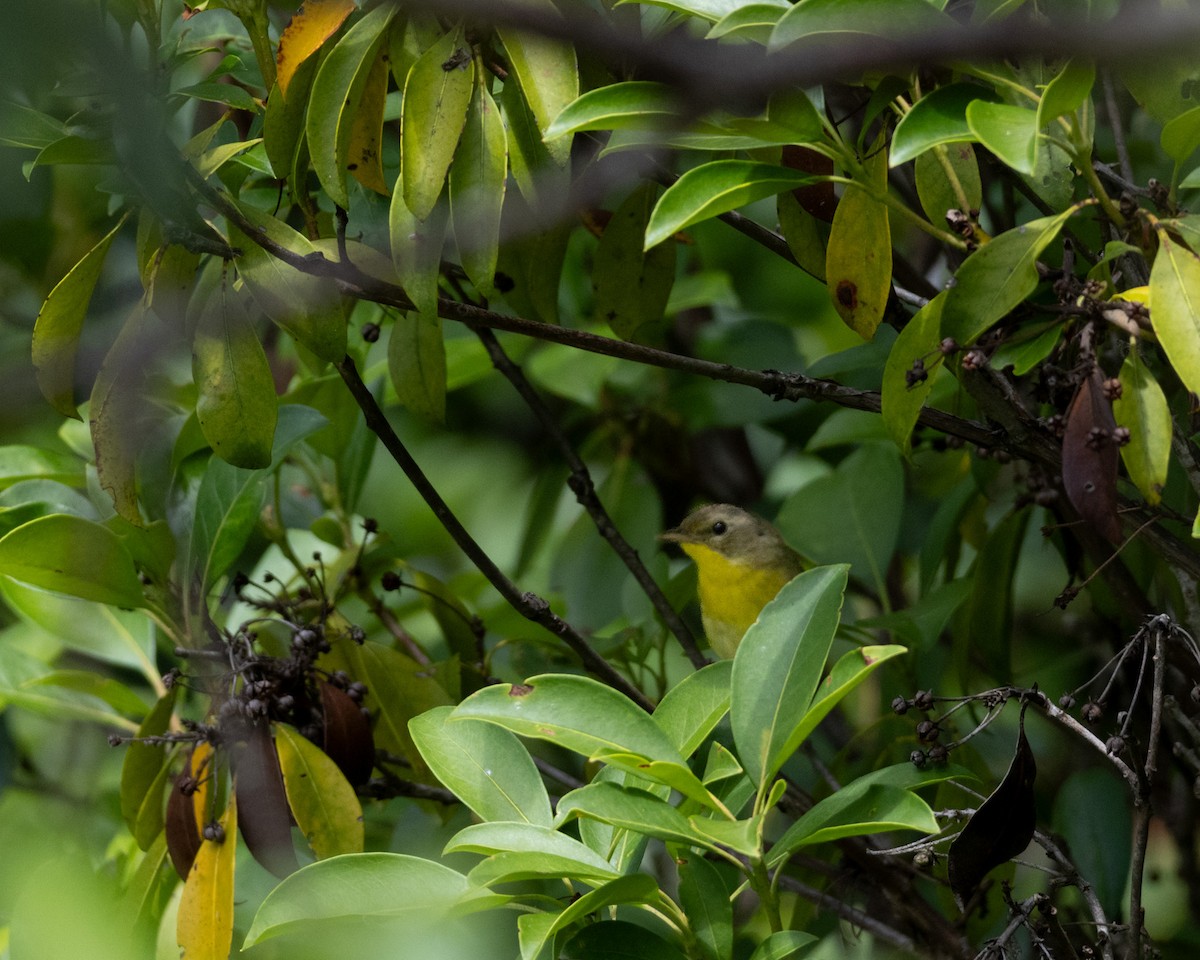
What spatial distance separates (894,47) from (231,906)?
67.0 inches

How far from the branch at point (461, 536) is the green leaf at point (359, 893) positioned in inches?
24.5

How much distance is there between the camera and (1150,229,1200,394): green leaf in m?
1.50

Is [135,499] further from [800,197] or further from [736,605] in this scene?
[736,605]

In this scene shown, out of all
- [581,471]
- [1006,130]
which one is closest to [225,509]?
[581,471]

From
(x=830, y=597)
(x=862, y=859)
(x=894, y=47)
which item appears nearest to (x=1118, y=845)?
(x=862, y=859)

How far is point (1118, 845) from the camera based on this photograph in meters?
2.50

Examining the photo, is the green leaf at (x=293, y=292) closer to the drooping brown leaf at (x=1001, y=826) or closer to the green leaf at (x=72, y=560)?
the green leaf at (x=72, y=560)

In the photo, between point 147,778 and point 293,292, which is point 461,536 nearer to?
point 293,292

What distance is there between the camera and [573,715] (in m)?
1.59

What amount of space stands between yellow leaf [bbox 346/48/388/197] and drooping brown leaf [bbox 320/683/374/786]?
853 mm

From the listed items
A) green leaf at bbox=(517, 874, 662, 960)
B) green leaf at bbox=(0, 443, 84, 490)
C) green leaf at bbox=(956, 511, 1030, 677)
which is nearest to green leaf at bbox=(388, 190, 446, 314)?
green leaf at bbox=(517, 874, 662, 960)

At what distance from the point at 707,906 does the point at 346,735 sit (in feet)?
2.52

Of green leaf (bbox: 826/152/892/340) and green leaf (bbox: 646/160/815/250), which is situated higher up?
green leaf (bbox: 646/160/815/250)

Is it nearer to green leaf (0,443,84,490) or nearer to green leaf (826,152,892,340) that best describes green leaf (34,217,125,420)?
green leaf (0,443,84,490)
